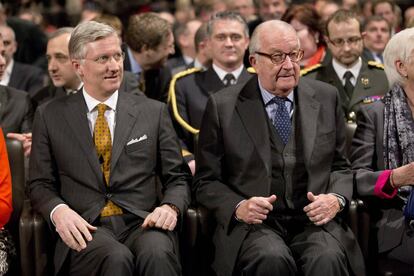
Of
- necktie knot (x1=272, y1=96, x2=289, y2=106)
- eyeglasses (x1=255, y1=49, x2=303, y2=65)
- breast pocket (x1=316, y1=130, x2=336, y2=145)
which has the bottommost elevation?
breast pocket (x1=316, y1=130, x2=336, y2=145)

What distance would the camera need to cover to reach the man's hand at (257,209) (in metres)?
3.20

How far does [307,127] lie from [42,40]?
14.6 feet

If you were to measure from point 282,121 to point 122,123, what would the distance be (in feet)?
2.36

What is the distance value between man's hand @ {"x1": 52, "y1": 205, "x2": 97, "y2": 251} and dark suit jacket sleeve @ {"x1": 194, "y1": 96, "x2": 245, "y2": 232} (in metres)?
0.54

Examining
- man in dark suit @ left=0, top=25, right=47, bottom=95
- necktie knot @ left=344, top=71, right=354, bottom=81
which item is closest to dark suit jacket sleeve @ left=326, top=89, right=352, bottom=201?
necktie knot @ left=344, top=71, right=354, bottom=81

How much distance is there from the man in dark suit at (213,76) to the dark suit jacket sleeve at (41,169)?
1142mm

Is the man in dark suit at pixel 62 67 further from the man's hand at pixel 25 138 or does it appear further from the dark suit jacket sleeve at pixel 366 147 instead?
the dark suit jacket sleeve at pixel 366 147

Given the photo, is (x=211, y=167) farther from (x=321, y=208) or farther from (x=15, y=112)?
(x=15, y=112)

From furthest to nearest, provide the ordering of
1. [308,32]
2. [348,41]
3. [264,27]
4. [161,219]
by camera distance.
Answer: [308,32]
[348,41]
[264,27]
[161,219]

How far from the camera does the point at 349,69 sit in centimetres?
488

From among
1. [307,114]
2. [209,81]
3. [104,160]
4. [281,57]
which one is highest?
[281,57]

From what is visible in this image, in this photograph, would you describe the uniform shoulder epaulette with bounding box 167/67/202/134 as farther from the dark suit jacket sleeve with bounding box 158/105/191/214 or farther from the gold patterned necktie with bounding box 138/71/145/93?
the dark suit jacket sleeve with bounding box 158/105/191/214

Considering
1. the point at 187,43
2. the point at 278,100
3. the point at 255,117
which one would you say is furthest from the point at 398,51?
the point at 187,43

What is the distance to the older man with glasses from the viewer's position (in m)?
4.71
